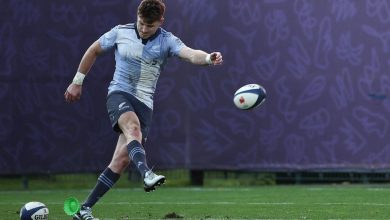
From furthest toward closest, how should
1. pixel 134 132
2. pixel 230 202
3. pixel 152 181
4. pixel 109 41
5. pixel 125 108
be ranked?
pixel 230 202
pixel 109 41
pixel 125 108
pixel 134 132
pixel 152 181

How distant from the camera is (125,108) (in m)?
9.03

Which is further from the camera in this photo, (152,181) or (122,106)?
(122,106)

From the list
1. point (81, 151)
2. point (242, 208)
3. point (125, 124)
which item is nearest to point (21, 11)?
point (81, 151)

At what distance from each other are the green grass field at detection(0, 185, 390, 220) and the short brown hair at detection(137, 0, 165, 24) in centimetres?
242

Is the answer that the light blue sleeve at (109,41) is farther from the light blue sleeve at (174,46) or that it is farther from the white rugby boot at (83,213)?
the white rugby boot at (83,213)

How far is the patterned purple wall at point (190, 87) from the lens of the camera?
55.0 feet

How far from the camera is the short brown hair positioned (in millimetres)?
8969

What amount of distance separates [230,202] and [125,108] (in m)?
4.11

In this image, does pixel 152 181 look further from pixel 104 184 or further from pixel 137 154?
pixel 104 184

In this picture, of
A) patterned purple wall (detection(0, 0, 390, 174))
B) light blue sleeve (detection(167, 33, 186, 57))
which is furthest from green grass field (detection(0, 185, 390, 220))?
light blue sleeve (detection(167, 33, 186, 57))

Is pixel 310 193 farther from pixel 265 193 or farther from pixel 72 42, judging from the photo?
pixel 72 42

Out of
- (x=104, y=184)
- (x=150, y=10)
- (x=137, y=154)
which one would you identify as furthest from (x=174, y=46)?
(x=104, y=184)

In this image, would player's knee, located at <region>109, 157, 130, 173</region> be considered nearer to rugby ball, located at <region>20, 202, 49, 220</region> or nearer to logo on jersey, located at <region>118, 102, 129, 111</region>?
logo on jersey, located at <region>118, 102, 129, 111</region>

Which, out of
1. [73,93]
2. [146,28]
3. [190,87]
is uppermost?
[146,28]
